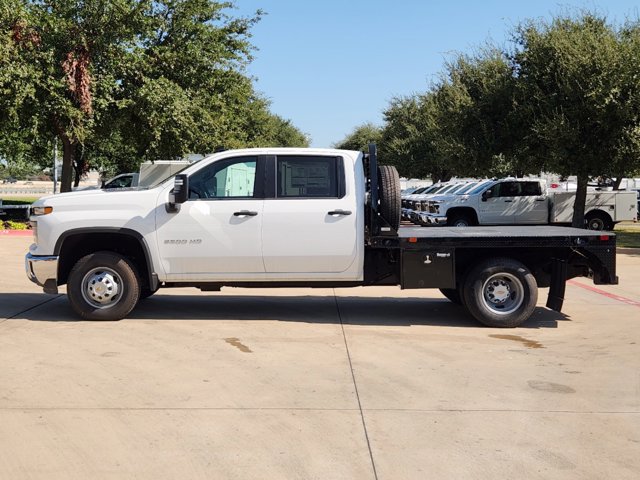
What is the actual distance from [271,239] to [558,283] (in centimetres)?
343

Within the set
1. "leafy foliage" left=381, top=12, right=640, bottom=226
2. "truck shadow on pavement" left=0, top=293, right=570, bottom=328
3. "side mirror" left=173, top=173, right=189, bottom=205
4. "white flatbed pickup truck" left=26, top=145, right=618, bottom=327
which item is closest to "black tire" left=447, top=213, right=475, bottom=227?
"leafy foliage" left=381, top=12, right=640, bottom=226

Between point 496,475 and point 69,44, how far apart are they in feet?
65.6

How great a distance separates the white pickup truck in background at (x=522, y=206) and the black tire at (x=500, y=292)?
15507 millimetres

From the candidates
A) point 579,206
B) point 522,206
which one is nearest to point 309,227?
point 522,206

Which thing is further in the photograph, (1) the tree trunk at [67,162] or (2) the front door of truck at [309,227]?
(1) the tree trunk at [67,162]

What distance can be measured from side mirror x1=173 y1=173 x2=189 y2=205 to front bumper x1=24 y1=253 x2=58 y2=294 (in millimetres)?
1606

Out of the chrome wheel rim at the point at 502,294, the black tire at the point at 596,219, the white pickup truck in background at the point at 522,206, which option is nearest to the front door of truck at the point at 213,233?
the chrome wheel rim at the point at 502,294

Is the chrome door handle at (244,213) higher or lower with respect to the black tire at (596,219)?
higher

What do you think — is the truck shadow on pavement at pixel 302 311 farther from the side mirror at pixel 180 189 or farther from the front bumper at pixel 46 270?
the side mirror at pixel 180 189

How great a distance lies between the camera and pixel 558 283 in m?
8.54

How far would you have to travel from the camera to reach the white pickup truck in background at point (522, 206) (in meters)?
24.0

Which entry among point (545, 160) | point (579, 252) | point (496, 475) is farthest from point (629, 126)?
point (496, 475)

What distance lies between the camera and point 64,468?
4.22 m

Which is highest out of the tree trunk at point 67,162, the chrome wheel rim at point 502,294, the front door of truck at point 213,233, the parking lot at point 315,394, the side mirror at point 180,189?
the tree trunk at point 67,162
